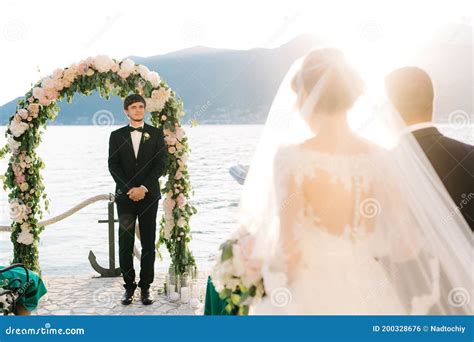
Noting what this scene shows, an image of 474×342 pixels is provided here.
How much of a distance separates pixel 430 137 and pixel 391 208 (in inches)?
20.1

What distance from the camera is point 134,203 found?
17.3 feet

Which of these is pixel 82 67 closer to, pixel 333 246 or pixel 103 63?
pixel 103 63

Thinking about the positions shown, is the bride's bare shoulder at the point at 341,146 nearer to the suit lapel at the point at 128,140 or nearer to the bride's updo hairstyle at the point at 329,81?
the bride's updo hairstyle at the point at 329,81

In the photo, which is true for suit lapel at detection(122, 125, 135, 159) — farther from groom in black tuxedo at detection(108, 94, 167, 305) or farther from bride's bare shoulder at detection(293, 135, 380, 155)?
bride's bare shoulder at detection(293, 135, 380, 155)

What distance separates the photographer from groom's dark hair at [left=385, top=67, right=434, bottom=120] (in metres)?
2.83

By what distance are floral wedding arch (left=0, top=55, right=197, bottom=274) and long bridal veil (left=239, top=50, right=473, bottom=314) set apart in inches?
118

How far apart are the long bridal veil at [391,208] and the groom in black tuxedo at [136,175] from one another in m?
2.54

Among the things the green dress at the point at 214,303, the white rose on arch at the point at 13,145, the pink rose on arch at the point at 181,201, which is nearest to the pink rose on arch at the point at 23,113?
the white rose on arch at the point at 13,145

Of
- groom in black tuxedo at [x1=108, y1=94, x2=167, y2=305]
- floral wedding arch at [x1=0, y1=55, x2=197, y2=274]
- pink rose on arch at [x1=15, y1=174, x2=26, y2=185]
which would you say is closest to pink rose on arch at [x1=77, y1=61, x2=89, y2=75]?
floral wedding arch at [x1=0, y1=55, x2=197, y2=274]

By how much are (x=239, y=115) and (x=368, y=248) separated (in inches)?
2461
